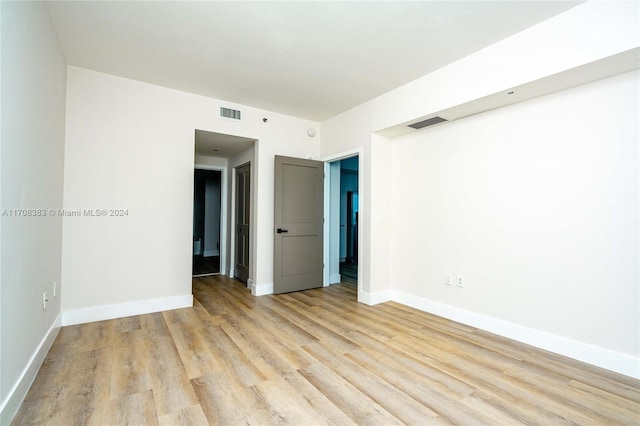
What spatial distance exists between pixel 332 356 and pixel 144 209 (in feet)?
9.06

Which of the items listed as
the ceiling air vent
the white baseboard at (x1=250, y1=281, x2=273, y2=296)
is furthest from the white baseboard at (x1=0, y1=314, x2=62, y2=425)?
the ceiling air vent

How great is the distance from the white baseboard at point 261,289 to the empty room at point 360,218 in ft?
0.10

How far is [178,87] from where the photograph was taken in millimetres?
3639

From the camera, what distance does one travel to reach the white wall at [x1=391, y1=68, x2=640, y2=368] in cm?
225

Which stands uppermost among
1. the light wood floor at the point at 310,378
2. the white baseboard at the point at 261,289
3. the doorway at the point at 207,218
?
the doorway at the point at 207,218

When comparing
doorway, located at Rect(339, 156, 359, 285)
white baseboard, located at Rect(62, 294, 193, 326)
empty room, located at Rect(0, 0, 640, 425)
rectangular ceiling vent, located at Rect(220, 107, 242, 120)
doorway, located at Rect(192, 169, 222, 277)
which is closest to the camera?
empty room, located at Rect(0, 0, 640, 425)

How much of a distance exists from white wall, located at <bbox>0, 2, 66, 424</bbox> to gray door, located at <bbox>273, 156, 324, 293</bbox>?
252 centimetres

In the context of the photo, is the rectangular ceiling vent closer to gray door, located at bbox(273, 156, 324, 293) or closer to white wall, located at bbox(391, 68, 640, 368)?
gray door, located at bbox(273, 156, 324, 293)

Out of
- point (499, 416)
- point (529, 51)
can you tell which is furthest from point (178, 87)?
point (499, 416)

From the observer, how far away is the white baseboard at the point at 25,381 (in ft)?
5.19

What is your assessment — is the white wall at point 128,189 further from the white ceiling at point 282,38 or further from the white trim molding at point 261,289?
the white trim molding at point 261,289

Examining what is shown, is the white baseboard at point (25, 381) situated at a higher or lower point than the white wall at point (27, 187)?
lower

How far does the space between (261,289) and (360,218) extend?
5.95 feet

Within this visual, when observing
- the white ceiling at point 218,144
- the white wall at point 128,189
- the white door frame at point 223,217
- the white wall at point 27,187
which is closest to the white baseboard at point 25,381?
the white wall at point 27,187
